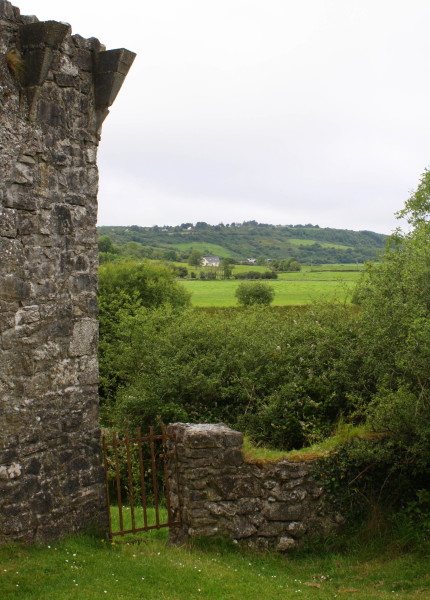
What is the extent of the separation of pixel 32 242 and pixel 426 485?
6.11 meters

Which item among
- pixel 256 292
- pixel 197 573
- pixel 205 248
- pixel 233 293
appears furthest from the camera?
pixel 205 248

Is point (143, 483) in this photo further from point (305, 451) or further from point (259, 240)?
point (259, 240)

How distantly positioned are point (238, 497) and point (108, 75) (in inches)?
223

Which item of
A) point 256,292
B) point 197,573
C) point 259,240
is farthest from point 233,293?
point 259,240

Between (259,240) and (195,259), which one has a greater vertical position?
(259,240)

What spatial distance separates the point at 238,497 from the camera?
756cm

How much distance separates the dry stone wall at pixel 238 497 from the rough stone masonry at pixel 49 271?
3.91 feet

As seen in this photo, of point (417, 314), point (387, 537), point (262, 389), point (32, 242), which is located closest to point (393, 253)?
point (417, 314)

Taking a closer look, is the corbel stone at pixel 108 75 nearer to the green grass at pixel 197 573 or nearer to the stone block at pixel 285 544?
the green grass at pixel 197 573

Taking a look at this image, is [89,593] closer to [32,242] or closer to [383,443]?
[32,242]

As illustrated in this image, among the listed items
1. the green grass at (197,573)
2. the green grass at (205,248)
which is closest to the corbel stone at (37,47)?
the green grass at (197,573)

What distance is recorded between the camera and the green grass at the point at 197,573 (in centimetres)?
570

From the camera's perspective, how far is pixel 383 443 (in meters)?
7.98

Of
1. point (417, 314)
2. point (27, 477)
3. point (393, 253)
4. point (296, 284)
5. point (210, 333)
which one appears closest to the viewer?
point (27, 477)
